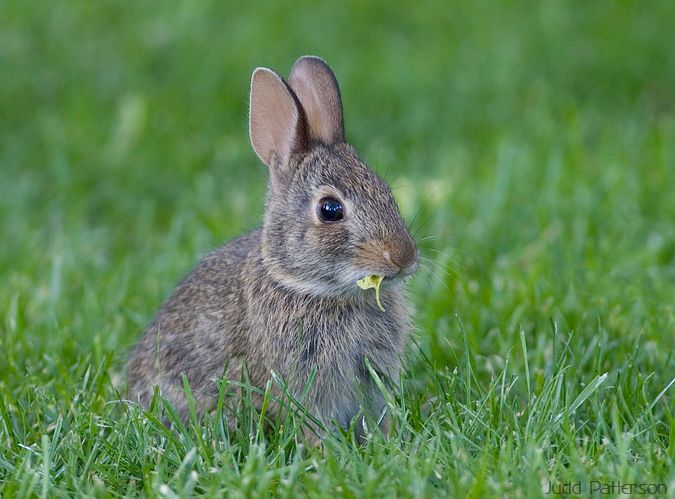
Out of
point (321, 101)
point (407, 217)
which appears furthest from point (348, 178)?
point (407, 217)

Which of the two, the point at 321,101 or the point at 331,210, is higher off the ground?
the point at 321,101

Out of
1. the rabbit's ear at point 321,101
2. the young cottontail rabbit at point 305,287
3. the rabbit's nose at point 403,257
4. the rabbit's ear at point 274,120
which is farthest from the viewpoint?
the rabbit's ear at point 321,101

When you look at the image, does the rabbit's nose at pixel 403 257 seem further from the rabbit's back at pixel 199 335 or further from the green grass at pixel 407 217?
the rabbit's back at pixel 199 335

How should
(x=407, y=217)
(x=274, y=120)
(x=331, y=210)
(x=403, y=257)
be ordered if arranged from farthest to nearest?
(x=407, y=217)
(x=274, y=120)
(x=331, y=210)
(x=403, y=257)

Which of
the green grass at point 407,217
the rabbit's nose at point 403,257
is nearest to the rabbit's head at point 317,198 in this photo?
the rabbit's nose at point 403,257

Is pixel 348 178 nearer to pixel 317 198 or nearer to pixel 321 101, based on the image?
pixel 317 198

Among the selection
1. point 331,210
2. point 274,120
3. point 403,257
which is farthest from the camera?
point 274,120

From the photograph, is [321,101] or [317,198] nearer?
[317,198]

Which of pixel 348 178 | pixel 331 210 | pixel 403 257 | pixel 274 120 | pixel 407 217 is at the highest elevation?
pixel 274 120
